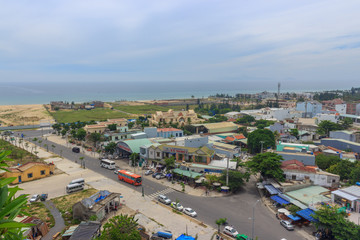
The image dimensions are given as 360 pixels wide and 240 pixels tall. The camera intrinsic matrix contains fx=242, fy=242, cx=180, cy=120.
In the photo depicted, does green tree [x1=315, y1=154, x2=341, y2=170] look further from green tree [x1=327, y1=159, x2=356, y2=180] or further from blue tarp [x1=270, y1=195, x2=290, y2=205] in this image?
blue tarp [x1=270, y1=195, x2=290, y2=205]

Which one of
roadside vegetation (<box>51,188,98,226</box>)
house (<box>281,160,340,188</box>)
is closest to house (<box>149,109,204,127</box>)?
roadside vegetation (<box>51,188,98,226</box>)

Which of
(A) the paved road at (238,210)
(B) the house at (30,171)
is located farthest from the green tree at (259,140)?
(B) the house at (30,171)

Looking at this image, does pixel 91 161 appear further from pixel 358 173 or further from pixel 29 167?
pixel 358 173

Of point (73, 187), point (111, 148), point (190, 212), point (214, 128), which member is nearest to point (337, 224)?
point (190, 212)

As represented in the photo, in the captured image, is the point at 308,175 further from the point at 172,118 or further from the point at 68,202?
the point at 172,118

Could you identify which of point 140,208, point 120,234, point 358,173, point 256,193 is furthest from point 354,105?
point 120,234
